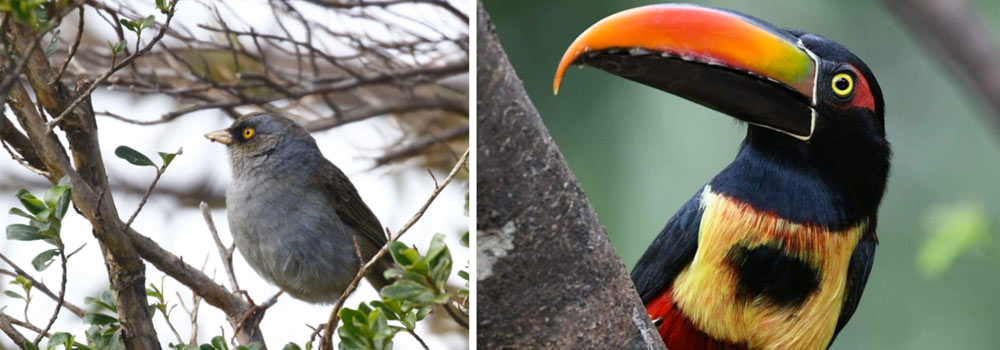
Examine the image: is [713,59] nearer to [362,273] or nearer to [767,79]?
[767,79]

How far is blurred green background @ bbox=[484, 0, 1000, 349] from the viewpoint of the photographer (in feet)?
8.05

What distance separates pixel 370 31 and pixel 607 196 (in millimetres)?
1255

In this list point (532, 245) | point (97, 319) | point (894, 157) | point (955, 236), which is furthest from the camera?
point (894, 157)

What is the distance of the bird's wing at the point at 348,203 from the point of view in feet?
4.68

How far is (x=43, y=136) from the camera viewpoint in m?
1.28

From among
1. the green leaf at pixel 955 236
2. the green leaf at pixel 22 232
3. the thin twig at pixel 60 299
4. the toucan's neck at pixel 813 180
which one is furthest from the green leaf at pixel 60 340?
the green leaf at pixel 955 236

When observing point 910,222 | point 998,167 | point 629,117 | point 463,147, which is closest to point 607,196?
point 629,117

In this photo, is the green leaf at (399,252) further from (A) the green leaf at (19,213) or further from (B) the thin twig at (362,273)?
(A) the green leaf at (19,213)

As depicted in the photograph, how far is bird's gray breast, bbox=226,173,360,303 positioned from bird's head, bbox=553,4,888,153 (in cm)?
39

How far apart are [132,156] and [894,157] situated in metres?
2.74

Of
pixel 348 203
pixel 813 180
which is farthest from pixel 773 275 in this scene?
pixel 348 203

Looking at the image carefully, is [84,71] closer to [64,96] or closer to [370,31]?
[64,96]

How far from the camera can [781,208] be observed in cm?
160

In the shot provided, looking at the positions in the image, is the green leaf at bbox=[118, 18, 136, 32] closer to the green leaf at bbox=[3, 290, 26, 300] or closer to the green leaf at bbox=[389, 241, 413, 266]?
the green leaf at bbox=[3, 290, 26, 300]
